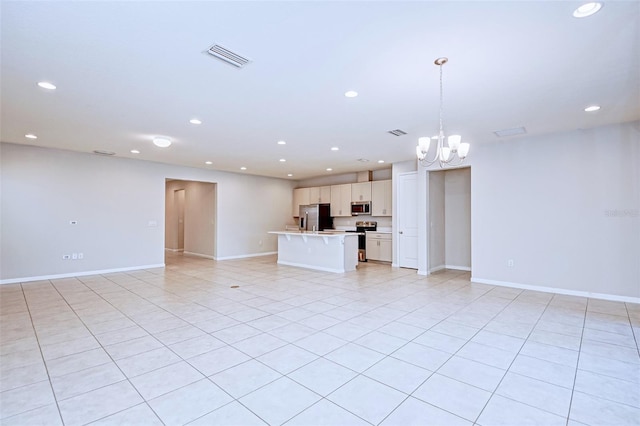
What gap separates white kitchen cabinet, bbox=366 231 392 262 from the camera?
8141 millimetres

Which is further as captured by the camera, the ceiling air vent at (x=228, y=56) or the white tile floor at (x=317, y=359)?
the ceiling air vent at (x=228, y=56)

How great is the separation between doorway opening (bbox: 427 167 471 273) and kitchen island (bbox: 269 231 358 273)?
1838 mm

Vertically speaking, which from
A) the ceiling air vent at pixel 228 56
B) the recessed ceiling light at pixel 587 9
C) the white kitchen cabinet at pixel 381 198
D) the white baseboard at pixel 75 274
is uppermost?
the ceiling air vent at pixel 228 56

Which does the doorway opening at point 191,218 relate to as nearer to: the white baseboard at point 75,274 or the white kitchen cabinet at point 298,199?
the white baseboard at point 75,274

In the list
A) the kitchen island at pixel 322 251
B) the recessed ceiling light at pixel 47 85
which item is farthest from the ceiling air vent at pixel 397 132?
the recessed ceiling light at pixel 47 85

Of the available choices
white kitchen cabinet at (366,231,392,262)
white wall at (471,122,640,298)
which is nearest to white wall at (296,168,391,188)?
white kitchen cabinet at (366,231,392,262)

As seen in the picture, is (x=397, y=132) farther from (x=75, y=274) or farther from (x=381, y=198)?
(x=75, y=274)

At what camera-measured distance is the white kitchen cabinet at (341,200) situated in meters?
9.16

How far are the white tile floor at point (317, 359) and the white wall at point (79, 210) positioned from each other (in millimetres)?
1381

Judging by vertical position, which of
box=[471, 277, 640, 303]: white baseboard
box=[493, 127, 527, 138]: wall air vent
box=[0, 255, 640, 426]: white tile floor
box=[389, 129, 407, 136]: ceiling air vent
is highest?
box=[389, 129, 407, 136]: ceiling air vent

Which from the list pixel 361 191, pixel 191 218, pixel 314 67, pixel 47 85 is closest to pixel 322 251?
pixel 361 191

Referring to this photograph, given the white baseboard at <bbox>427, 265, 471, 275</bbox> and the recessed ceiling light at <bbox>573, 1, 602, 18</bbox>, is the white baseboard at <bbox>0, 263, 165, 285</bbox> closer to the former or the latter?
the white baseboard at <bbox>427, 265, 471, 275</bbox>

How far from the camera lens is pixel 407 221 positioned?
7.35 metres

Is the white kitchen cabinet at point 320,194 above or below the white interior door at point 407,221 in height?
above
